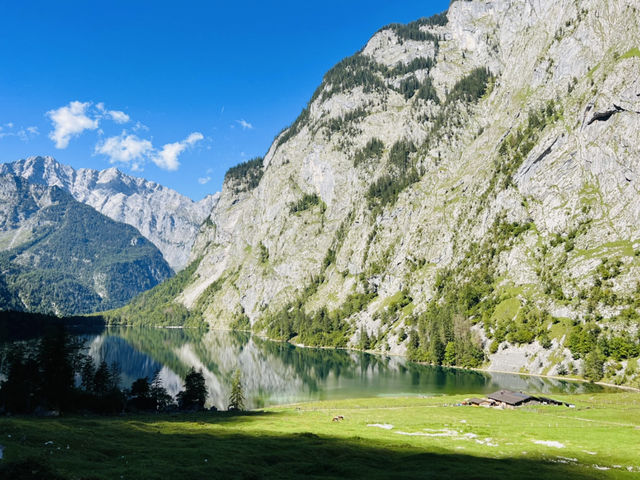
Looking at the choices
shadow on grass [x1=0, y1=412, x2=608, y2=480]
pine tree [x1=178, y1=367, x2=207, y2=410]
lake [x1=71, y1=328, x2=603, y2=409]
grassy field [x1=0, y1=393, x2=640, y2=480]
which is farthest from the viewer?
lake [x1=71, y1=328, x2=603, y2=409]

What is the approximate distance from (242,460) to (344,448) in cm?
1442

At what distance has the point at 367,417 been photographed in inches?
3425

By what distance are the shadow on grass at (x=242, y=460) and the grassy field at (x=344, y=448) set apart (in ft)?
0.38

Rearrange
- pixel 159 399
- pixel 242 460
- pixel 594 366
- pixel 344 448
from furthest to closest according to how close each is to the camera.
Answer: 1. pixel 594 366
2. pixel 159 399
3. pixel 344 448
4. pixel 242 460

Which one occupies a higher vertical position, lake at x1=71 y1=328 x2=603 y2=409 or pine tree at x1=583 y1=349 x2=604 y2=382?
pine tree at x1=583 y1=349 x2=604 y2=382

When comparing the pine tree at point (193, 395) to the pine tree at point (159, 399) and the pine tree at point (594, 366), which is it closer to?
the pine tree at point (159, 399)

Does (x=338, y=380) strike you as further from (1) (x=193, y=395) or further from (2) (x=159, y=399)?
(2) (x=159, y=399)

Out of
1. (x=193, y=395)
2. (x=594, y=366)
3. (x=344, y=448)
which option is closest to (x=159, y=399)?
(x=193, y=395)

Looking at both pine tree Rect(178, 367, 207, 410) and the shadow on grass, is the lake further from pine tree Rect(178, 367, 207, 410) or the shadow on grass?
the shadow on grass

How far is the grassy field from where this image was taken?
1324 inches

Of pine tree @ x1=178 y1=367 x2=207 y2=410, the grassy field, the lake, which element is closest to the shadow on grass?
the grassy field

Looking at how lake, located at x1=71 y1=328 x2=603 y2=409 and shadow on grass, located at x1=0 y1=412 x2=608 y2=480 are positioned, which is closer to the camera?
shadow on grass, located at x1=0 y1=412 x2=608 y2=480

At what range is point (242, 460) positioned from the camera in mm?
39031

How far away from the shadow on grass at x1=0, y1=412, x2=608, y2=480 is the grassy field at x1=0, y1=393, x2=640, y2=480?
116 mm
